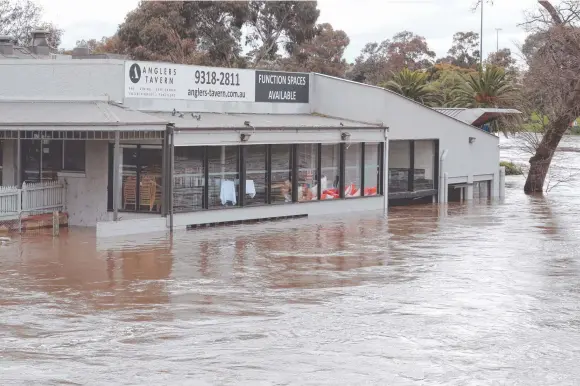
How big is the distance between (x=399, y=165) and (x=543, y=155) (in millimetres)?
10575

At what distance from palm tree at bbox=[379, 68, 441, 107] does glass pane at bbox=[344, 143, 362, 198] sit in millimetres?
16278

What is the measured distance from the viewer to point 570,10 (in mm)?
45688

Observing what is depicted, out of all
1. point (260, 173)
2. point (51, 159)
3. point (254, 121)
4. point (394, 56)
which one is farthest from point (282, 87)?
point (394, 56)

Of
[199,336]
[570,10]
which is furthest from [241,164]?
[570,10]

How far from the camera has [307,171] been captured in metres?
33.5

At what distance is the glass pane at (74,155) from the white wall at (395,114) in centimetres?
1056

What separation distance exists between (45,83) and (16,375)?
16.3 meters

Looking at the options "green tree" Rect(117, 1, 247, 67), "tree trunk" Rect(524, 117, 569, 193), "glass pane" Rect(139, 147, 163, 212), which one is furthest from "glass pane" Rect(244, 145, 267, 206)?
"green tree" Rect(117, 1, 247, 67)

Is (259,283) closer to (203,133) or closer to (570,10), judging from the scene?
(203,133)

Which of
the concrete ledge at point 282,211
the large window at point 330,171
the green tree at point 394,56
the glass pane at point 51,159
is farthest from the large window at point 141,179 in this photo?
the green tree at point 394,56

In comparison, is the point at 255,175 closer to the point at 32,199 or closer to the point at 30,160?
the point at 30,160

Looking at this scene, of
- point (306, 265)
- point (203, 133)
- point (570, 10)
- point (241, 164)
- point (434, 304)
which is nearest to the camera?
point (434, 304)

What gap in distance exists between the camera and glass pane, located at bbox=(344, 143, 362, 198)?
3512cm

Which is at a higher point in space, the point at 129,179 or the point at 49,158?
the point at 49,158
